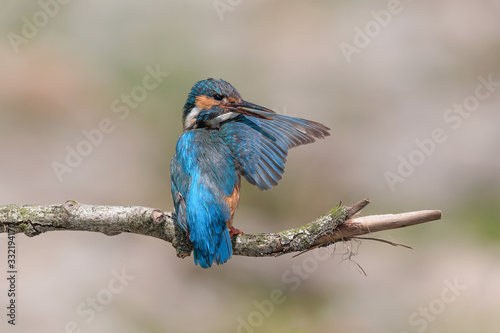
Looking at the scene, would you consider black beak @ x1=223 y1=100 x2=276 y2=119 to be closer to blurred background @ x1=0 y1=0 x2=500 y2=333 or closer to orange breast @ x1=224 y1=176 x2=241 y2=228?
orange breast @ x1=224 y1=176 x2=241 y2=228

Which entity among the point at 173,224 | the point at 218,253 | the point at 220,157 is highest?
the point at 220,157

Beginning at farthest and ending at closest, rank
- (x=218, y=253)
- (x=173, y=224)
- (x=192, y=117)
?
(x=192, y=117) → (x=173, y=224) → (x=218, y=253)

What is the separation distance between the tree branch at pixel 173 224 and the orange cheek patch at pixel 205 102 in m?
0.79

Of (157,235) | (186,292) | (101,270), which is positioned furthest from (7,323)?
(157,235)

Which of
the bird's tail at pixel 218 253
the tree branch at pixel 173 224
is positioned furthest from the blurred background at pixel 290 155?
the bird's tail at pixel 218 253

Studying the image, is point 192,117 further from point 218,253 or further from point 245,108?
point 218,253

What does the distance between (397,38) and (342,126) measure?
1.60 meters

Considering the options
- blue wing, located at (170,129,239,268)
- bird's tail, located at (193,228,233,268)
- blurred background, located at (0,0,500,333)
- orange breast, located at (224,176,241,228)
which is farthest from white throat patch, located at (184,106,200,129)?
blurred background, located at (0,0,500,333)

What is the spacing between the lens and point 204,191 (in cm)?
338

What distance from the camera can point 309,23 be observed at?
9102mm

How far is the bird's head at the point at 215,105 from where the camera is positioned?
379 cm

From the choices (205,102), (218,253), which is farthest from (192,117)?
(218,253)

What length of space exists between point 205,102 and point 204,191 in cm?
68

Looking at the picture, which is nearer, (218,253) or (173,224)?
(218,253)
